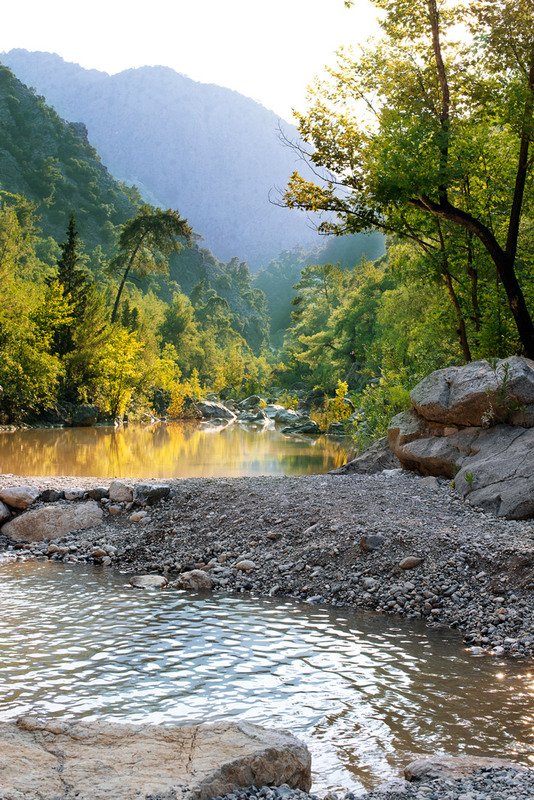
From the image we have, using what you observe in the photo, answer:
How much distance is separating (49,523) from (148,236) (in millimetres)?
34841

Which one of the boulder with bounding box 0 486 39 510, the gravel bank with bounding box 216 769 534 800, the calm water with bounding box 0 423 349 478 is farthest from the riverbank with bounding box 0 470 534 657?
the calm water with bounding box 0 423 349 478

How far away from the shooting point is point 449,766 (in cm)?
347

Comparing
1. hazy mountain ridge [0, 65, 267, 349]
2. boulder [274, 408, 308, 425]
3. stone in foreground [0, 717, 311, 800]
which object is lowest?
stone in foreground [0, 717, 311, 800]

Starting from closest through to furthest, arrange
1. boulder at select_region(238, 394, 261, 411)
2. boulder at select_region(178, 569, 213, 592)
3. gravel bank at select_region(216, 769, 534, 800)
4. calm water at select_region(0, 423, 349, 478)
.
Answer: gravel bank at select_region(216, 769, 534, 800)
boulder at select_region(178, 569, 213, 592)
calm water at select_region(0, 423, 349, 478)
boulder at select_region(238, 394, 261, 411)

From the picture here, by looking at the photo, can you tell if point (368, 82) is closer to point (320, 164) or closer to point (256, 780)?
point (320, 164)

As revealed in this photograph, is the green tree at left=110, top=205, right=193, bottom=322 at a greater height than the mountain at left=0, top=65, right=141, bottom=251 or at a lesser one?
lesser

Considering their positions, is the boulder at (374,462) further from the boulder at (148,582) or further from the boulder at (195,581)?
the boulder at (148,582)

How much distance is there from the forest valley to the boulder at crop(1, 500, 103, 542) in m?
6.82

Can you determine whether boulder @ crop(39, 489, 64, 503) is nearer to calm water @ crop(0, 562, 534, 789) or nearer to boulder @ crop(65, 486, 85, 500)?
boulder @ crop(65, 486, 85, 500)

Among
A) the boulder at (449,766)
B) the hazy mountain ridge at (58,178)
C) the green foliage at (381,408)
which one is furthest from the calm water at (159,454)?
the hazy mountain ridge at (58,178)

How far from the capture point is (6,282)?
32.0 meters

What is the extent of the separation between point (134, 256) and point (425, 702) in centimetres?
Answer: 4040

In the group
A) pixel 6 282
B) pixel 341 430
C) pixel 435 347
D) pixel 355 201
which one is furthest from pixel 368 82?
pixel 6 282

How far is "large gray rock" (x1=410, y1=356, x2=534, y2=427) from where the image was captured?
32.8 ft
